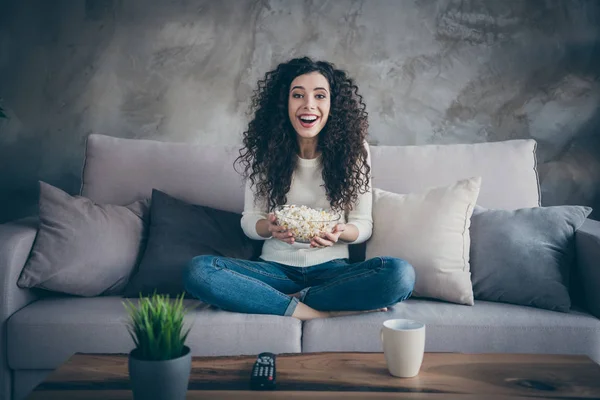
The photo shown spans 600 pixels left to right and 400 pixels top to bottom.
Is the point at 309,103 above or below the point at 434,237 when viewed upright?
above

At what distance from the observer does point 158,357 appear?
1.03 meters

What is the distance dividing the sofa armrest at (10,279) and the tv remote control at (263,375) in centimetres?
102

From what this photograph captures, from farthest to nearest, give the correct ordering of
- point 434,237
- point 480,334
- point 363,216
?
1. point 363,216
2. point 434,237
3. point 480,334

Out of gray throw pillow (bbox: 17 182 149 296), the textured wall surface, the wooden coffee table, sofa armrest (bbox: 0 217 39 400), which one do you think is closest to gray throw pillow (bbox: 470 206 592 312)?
the wooden coffee table

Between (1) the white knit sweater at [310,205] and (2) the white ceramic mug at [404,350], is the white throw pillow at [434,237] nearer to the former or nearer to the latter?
(1) the white knit sweater at [310,205]

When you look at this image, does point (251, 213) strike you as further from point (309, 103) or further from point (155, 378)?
point (155, 378)

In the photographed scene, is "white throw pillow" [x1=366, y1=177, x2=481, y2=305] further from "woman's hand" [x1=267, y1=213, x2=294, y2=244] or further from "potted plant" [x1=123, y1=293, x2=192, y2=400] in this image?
"potted plant" [x1=123, y1=293, x2=192, y2=400]

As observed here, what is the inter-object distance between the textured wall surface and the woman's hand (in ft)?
3.63

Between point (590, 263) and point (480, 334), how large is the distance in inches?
18.6

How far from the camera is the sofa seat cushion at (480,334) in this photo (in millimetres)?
1770

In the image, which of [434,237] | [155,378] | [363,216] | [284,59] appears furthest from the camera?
[284,59]

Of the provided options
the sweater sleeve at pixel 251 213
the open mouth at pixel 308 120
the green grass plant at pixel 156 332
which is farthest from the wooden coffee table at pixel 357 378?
the open mouth at pixel 308 120

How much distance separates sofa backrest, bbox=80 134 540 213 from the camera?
92.0 inches

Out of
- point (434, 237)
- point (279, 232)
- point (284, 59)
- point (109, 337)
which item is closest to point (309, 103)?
point (279, 232)
